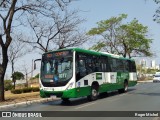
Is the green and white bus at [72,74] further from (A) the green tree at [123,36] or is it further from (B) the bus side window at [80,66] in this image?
(A) the green tree at [123,36]

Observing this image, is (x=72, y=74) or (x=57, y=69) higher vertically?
(x=57, y=69)

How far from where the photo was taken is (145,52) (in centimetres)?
5675

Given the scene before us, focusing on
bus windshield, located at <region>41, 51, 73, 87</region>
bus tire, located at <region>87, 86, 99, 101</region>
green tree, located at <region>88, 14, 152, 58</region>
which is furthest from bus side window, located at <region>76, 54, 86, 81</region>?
green tree, located at <region>88, 14, 152, 58</region>

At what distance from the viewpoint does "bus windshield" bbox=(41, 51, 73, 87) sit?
16.6 metres

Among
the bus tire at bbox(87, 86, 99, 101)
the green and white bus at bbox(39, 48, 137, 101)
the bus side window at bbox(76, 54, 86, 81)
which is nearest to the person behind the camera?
the green and white bus at bbox(39, 48, 137, 101)

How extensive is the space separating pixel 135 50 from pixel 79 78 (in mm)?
40905

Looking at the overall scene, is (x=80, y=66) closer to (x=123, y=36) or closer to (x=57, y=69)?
(x=57, y=69)

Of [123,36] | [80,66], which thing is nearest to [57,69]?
[80,66]

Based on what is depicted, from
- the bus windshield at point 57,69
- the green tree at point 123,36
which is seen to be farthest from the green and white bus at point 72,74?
the green tree at point 123,36

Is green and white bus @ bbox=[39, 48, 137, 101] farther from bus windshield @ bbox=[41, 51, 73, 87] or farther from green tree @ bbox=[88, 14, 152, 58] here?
green tree @ bbox=[88, 14, 152, 58]

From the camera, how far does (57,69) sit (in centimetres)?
1691

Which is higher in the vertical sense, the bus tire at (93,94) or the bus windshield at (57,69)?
the bus windshield at (57,69)

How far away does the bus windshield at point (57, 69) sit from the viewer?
54.5 feet

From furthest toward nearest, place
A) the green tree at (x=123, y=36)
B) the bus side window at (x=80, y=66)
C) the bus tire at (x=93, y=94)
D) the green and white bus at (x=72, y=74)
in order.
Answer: the green tree at (x=123, y=36) → the bus tire at (x=93, y=94) → the bus side window at (x=80, y=66) → the green and white bus at (x=72, y=74)
